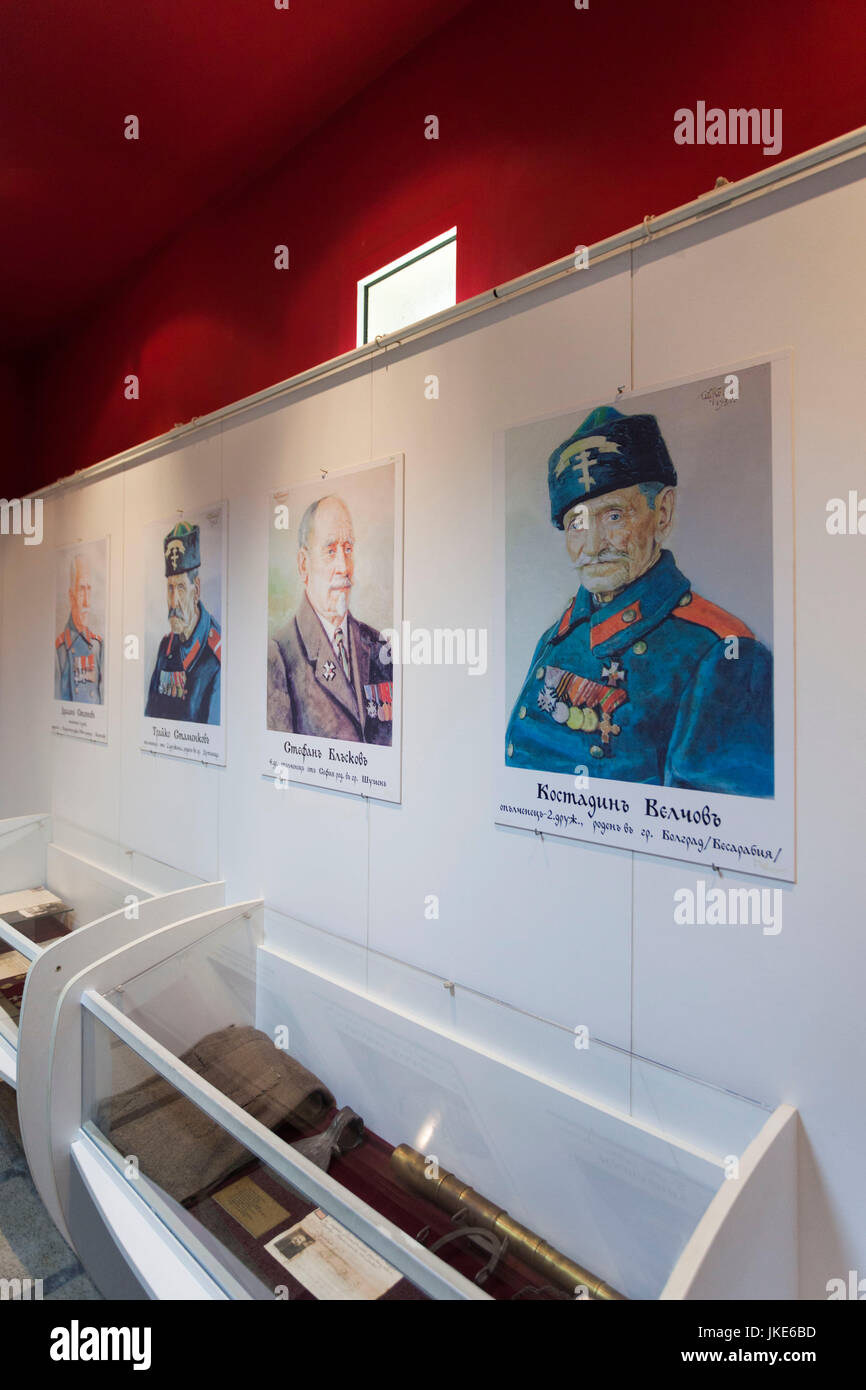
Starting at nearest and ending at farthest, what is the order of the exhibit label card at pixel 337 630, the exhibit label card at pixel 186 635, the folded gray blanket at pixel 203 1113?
the folded gray blanket at pixel 203 1113
the exhibit label card at pixel 337 630
the exhibit label card at pixel 186 635

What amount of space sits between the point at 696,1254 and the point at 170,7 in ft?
10.7

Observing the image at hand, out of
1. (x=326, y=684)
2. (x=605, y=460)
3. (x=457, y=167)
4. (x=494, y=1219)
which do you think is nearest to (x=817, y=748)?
(x=605, y=460)

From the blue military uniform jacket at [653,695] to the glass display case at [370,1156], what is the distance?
0.65m

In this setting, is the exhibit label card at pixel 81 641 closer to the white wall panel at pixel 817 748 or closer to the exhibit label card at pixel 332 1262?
the exhibit label card at pixel 332 1262

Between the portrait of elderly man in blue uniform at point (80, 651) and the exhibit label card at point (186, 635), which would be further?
the portrait of elderly man in blue uniform at point (80, 651)

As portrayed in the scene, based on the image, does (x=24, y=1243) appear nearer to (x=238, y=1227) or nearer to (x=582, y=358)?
(x=238, y=1227)

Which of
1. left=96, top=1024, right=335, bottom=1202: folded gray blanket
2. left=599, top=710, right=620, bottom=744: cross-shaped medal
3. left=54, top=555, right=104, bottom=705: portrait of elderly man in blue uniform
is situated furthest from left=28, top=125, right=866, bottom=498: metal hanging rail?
left=96, top=1024, right=335, bottom=1202: folded gray blanket

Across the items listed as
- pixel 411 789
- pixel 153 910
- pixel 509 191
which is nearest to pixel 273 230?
pixel 509 191

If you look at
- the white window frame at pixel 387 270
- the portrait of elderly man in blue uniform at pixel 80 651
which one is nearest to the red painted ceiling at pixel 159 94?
Answer: the white window frame at pixel 387 270

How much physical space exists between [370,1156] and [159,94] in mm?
3291

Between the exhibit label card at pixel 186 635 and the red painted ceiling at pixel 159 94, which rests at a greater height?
the red painted ceiling at pixel 159 94

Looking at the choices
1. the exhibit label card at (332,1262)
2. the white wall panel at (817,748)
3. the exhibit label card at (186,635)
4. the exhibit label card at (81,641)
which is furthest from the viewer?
the exhibit label card at (81,641)

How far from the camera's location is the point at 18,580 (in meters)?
4.24

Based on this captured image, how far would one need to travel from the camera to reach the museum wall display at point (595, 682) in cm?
134
